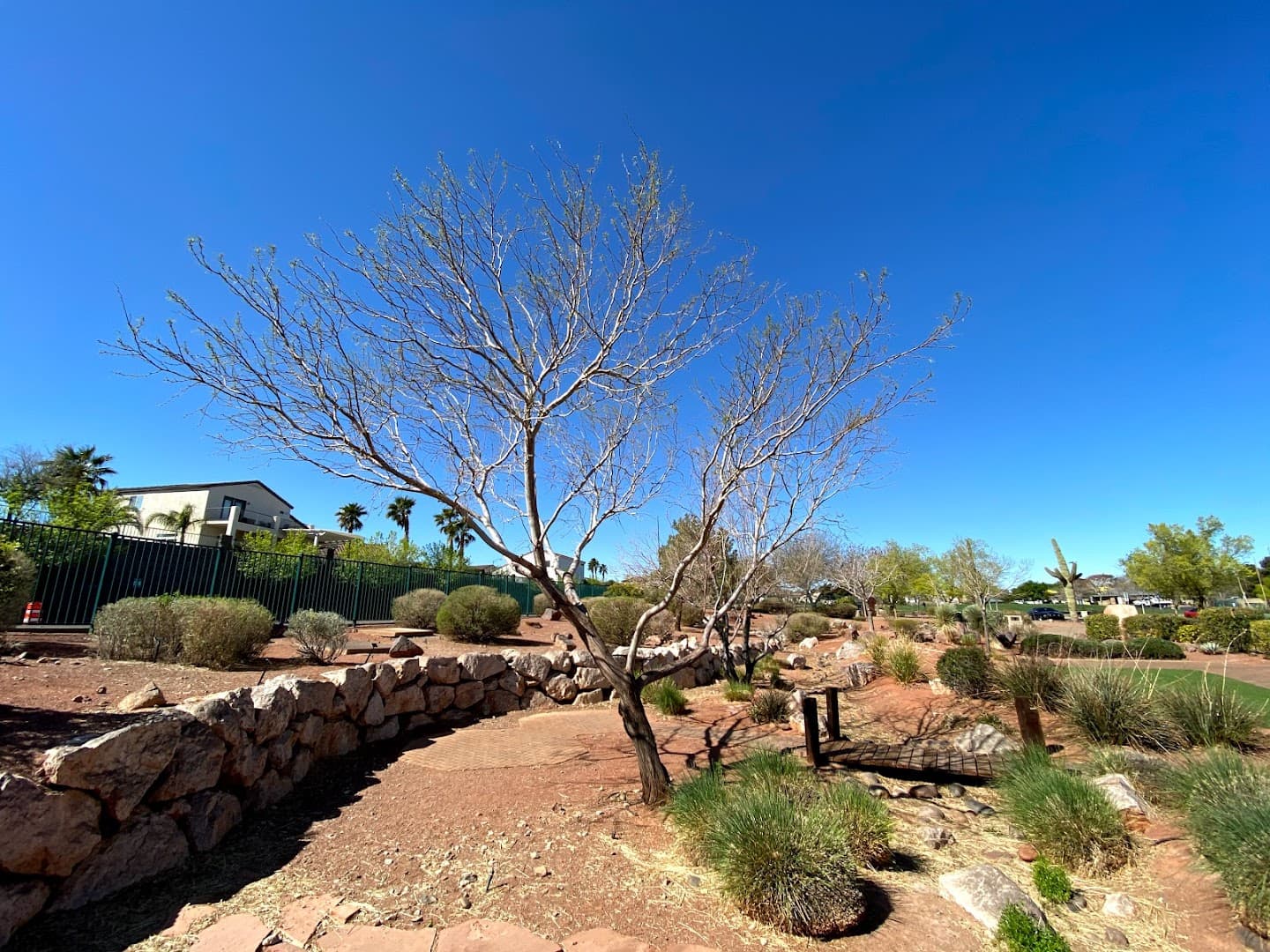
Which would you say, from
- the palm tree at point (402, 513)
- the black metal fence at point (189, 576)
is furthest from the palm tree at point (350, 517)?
the black metal fence at point (189, 576)

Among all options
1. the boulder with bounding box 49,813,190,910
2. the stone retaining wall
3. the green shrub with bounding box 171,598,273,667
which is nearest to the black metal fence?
the green shrub with bounding box 171,598,273,667

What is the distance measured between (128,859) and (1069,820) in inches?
259

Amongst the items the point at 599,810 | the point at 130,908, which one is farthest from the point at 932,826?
the point at 130,908

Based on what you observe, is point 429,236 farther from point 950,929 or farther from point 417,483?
point 950,929

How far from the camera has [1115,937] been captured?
3709mm

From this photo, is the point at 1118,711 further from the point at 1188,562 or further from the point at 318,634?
the point at 1188,562

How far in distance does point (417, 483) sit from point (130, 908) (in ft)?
10.2

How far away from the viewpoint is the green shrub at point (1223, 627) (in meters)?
20.6

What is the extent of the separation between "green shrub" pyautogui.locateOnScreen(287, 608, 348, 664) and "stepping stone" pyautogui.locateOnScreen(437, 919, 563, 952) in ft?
25.3

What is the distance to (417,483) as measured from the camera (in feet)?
16.9

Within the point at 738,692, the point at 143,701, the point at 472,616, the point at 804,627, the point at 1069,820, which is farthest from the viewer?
the point at 804,627

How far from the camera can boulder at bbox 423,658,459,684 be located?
8.41 meters

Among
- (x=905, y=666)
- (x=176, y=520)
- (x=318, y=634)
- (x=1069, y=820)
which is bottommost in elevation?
(x=1069, y=820)

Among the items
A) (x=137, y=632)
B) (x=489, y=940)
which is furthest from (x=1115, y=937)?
(x=137, y=632)
